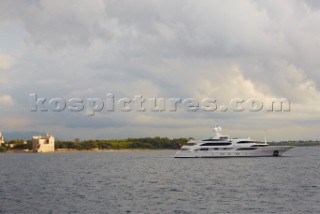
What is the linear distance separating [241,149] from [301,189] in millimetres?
67856

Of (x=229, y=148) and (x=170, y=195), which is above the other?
(x=229, y=148)

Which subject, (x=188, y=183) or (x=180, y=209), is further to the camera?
(x=188, y=183)

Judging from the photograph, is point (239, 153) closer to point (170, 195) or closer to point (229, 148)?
point (229, 148)

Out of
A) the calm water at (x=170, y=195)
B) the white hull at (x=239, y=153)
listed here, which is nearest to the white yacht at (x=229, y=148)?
the white hull at (x=239, y=153)

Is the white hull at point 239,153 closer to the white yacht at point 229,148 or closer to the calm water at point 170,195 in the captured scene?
the white yacht at point 229,148

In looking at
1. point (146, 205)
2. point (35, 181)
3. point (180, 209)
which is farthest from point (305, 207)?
point (35, 181)

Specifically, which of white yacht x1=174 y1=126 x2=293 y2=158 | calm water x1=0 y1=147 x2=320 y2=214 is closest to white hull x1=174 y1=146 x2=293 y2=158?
white yacht x1=174 y1=126 x2=293 y2=158

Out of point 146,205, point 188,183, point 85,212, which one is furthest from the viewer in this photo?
Answer: point 188,183

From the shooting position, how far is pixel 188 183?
6806 cm

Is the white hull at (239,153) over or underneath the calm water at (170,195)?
over

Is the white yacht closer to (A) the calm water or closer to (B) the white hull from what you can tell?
(B) the white hull

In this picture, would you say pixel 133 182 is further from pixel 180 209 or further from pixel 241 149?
pixel 241 149

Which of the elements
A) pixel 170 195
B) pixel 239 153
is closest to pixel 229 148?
pixel 239 153

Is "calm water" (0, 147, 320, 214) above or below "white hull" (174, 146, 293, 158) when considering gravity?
below
